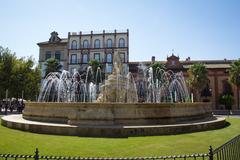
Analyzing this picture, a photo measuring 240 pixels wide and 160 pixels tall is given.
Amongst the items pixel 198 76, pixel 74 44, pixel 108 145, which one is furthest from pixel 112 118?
pixel 74 44

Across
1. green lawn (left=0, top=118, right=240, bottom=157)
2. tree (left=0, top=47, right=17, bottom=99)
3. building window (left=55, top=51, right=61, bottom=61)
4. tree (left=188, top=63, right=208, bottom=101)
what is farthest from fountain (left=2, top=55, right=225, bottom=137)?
building window (left=55, top=51, right=61, bottom=61)

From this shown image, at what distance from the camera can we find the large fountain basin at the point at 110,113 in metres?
10.8

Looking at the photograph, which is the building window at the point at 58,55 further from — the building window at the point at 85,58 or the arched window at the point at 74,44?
the building window at the point at 85,58

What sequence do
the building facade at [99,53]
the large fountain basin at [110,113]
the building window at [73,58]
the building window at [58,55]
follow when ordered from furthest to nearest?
the building window at [58,55]
the building window at [73,58]
the building facade at [99,53]
the large fountain basin at [110,113]

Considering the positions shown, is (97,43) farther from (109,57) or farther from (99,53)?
(109,57)

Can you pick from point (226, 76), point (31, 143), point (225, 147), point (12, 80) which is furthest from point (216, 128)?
point (226, 76)

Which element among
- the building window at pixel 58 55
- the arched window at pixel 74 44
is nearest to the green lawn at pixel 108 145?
the arched window at pixel 74 44

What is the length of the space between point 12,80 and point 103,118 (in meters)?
27.6

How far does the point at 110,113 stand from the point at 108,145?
9.56 ft

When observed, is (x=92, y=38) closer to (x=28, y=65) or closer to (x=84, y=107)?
(x=28, y=65)

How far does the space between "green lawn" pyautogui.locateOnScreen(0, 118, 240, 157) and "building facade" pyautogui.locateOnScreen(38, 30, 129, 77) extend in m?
45.0

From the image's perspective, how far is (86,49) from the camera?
56.9 m

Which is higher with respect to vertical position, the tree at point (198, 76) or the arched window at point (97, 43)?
the arched window at point (97, 43)

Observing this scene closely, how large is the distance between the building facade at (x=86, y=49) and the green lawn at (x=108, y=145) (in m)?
45.0
